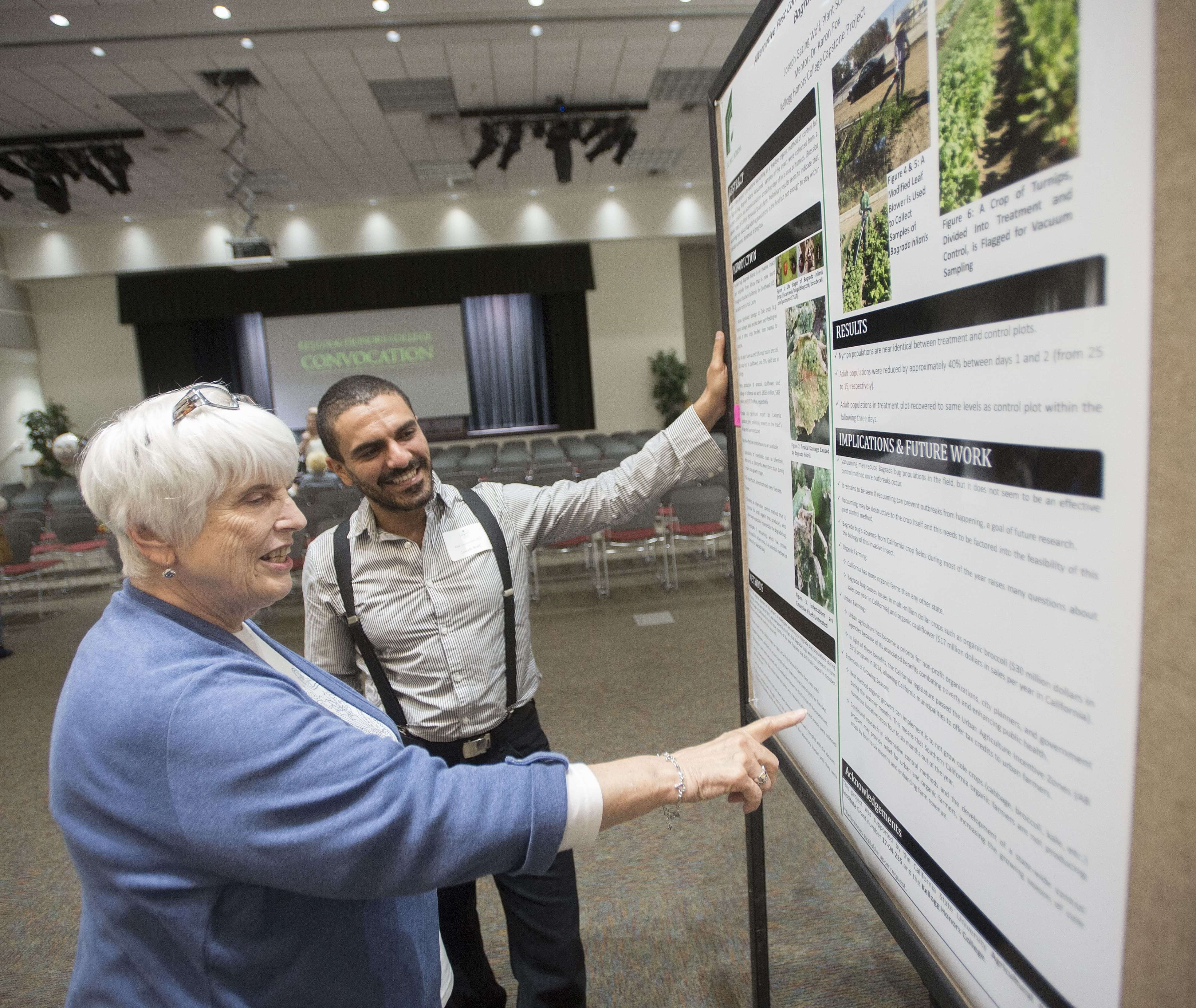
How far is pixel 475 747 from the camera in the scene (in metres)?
1.62

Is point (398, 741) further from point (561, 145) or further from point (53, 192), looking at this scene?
point (53, 192)

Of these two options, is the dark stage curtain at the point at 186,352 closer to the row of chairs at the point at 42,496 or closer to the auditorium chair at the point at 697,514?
the row of chairs at the point at 42,496

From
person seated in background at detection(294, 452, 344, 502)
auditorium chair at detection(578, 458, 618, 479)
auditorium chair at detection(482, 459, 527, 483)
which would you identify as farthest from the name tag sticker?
person seated in background at detection(294, 452, 344, 502)

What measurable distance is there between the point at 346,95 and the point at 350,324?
5.87m

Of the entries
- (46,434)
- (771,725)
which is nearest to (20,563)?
(46,434)

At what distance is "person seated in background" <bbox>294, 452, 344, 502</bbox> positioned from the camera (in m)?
6.91

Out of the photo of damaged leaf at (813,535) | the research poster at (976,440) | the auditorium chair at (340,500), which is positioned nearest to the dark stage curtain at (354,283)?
the auditorium chair at (340,500)

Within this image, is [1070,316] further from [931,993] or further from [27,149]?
[27,149]

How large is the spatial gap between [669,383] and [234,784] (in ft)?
42.1

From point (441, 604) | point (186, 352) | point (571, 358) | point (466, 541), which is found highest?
point (186, 352)

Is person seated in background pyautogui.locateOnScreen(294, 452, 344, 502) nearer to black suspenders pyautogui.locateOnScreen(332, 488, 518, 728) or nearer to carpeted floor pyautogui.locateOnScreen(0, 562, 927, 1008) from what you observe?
carpeted floor pyautogui.locateOnScreen(0, 562, 927, 1008)

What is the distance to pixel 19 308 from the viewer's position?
12.2 metres

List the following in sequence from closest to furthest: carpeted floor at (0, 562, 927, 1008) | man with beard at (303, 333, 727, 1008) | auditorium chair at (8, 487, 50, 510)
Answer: man with beard at (303, 333, 727, 1008)
carpeted floor at (0, 562, 927, 1008)
auditorium chair at (8, 487, 50, 510)

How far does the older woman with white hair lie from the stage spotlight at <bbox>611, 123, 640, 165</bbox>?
9482 millimetres
